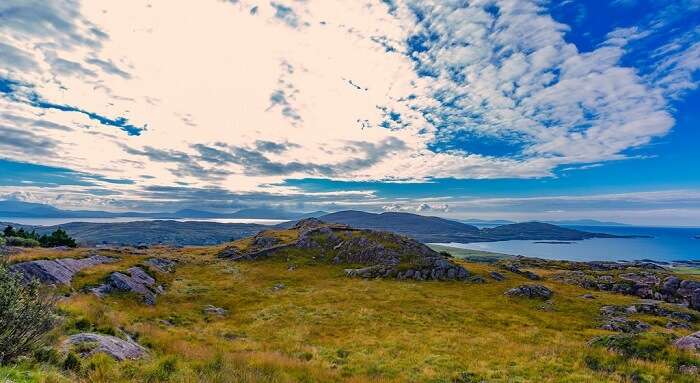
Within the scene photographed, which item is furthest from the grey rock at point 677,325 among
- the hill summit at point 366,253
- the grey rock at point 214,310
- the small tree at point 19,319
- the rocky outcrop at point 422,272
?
the small tree at point 19,319

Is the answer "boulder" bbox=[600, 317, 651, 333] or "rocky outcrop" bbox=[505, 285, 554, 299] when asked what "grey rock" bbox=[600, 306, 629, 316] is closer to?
"boulder" bbox=[600, 317, 651, 333]

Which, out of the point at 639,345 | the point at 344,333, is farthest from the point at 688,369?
the point at 344,333

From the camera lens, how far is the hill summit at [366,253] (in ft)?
234

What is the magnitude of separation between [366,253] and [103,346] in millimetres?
73684

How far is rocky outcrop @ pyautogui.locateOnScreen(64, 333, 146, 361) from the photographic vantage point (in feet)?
43.5

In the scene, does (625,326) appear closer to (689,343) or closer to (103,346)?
(689,343)

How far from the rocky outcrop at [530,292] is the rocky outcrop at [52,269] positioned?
202 ft

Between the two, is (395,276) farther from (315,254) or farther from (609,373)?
(609,373)

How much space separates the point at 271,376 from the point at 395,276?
2315 inches

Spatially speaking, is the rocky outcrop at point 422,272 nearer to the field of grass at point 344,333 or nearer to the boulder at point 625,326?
the field of grass at point 344,333

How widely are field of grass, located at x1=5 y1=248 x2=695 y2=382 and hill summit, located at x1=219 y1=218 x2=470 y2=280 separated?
19.7ft

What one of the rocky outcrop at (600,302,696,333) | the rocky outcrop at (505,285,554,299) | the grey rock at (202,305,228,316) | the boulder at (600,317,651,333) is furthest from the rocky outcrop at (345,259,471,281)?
the grey rock at (202,305,228,316)

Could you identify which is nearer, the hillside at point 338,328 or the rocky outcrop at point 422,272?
the hillside at point 338,328

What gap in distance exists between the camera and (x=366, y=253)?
8556 centimetres
